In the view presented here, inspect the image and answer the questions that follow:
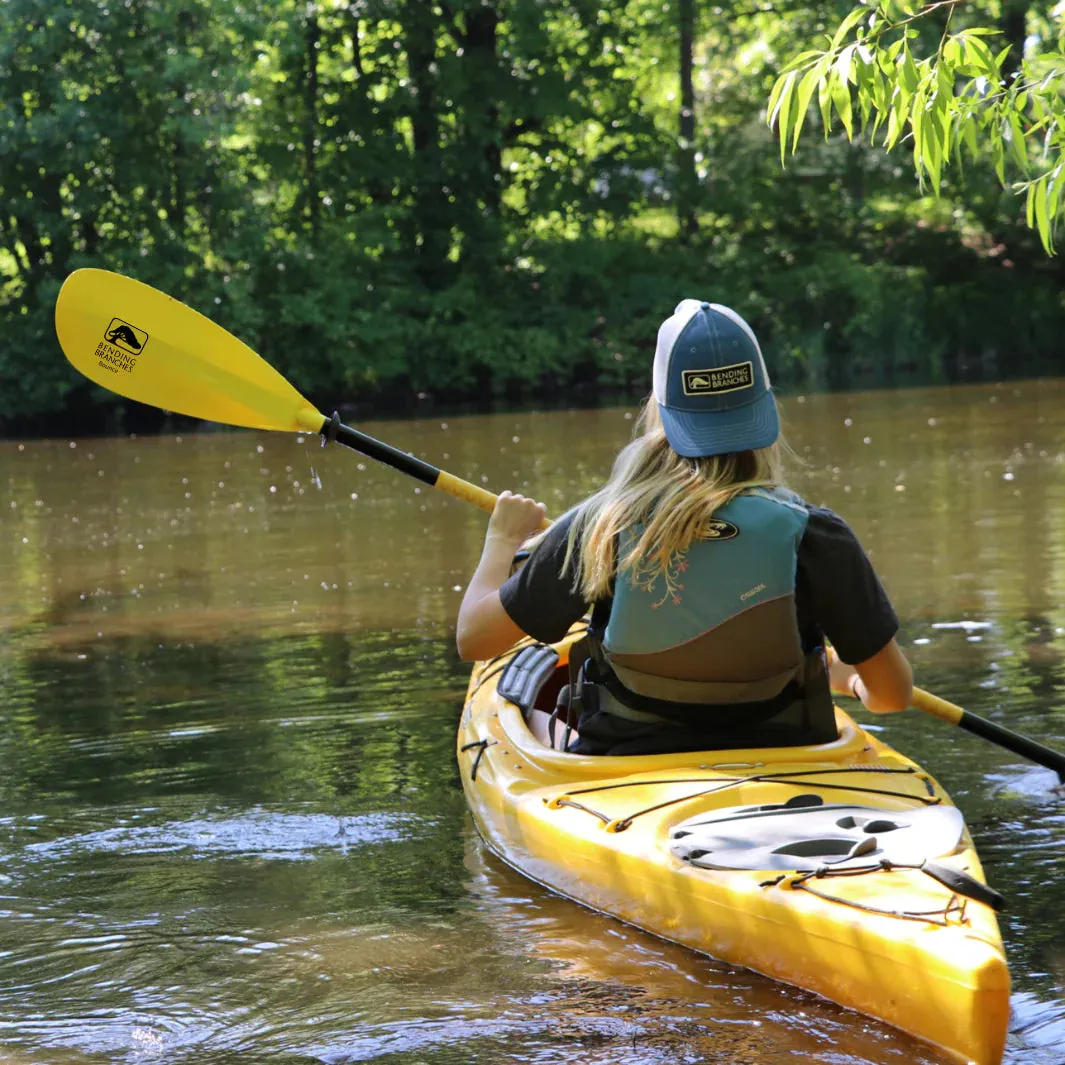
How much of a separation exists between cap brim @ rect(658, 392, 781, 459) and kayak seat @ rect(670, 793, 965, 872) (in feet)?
2.27

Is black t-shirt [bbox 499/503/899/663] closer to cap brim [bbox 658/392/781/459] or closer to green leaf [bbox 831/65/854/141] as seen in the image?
cap brim [bbox 658/392/781/459]

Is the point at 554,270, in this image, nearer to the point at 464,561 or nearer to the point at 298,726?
the point at 464,561

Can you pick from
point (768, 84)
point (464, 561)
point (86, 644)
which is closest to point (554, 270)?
point (768, 84)

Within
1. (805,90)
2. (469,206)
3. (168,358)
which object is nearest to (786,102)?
(805,90)

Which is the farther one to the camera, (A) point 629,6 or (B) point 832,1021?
(A) point 629,6

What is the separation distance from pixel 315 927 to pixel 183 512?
809 cm

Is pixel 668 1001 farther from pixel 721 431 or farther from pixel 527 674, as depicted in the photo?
pixel 527 674

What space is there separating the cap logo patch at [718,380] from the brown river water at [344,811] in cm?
A: 84

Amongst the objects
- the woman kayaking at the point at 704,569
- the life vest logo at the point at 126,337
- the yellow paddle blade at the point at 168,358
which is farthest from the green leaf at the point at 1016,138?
the life vest logo at the point at 126,337

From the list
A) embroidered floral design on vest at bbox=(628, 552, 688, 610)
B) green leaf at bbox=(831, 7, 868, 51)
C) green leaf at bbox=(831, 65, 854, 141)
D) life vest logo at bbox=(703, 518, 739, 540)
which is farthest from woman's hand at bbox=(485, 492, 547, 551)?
green leaf at bbox=(831, 7, 868, 51)

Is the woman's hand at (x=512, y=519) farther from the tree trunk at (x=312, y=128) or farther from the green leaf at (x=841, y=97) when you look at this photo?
the tree trunk at (x=312, y=128)

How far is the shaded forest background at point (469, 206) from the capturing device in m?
19.8

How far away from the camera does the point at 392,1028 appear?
2.95 meters

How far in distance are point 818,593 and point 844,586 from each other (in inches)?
2.1
